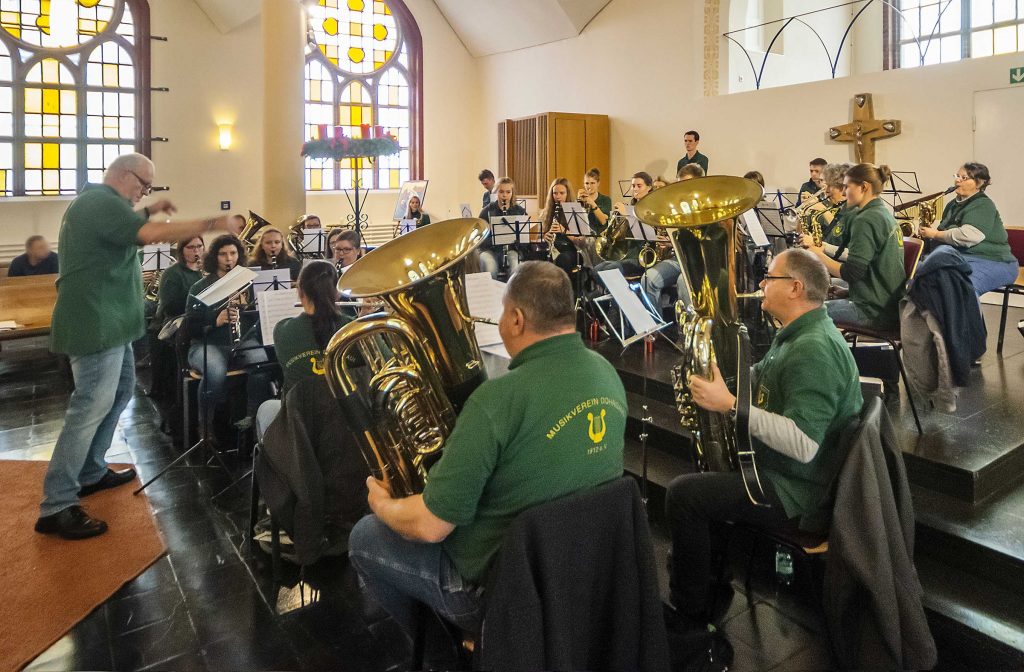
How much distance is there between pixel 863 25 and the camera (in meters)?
10.1

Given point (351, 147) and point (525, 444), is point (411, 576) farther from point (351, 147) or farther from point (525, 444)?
point (351, 147)

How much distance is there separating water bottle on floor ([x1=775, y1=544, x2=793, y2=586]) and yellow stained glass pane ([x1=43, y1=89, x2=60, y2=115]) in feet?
33.2

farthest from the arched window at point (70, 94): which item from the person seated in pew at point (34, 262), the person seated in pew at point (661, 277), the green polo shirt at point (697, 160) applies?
the person seated in pew at point (661, 277)

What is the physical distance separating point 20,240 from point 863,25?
10.8 m

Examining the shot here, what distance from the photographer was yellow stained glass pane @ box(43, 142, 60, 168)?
9.59 m

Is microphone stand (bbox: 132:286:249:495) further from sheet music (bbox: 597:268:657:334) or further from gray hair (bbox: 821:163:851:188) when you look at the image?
gray hair (bbox: 821:163:851:188)

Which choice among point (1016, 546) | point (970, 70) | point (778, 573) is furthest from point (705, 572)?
point (970, 70)

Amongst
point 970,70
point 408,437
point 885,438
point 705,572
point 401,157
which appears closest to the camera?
point 408,437

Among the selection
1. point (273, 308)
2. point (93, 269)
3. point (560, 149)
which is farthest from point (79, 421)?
point (560, 149)

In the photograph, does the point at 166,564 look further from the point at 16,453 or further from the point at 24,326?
the point at 24,326

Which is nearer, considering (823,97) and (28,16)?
(823,97)

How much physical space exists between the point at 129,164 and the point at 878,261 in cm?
347

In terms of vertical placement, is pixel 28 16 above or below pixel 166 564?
above

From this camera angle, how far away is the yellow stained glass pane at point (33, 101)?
30.9 feet
